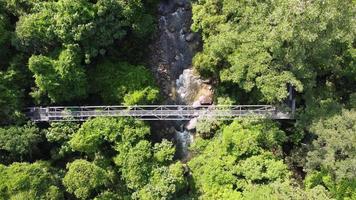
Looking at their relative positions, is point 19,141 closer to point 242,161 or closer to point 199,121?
point 199,121

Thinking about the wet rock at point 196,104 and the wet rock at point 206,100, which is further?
the wet rock at point 206,100

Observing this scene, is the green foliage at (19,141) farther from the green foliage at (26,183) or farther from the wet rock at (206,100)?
the wet rock at (206,100)

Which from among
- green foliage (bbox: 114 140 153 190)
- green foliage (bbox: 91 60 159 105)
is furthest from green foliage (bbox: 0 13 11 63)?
green foliage (bbox: 114 140 153 190)

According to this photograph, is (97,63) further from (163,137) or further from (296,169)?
(296,169)

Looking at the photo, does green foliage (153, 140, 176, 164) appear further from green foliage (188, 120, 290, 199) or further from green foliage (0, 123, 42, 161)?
green foliage (0, 123, 42, 161)

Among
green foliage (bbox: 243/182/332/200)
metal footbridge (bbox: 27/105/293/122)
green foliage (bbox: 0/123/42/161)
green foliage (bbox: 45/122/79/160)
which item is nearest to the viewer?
green foliage (bbox: 243/182/332/200)

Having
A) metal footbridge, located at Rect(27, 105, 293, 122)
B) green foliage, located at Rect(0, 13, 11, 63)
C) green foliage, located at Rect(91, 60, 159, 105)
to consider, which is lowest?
metal footbridge, located at Rect(27, 105, 293, 122)

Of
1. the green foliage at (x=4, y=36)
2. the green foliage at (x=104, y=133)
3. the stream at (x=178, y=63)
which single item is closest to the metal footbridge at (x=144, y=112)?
the green foliage at (x=104, y=133)
